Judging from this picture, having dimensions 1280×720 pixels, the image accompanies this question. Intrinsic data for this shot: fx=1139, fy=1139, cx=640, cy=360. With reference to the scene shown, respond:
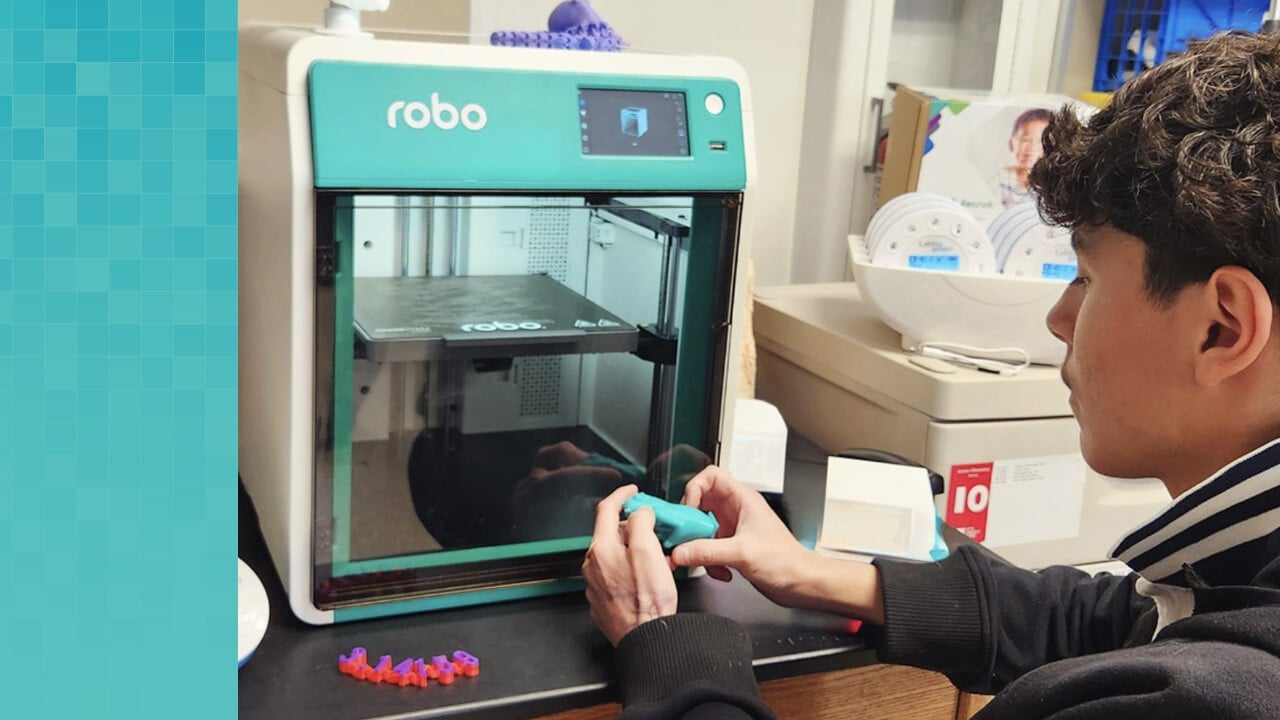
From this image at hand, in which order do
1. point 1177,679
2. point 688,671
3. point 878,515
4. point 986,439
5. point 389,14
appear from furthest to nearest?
point 389,14
point 986,439
point 878,515
point 688,671
point 1177,679

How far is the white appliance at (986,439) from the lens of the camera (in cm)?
137

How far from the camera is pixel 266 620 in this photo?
0.93 meters

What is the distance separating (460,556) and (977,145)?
3.45 ft

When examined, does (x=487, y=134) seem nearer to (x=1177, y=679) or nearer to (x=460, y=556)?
(x=460, y=556)

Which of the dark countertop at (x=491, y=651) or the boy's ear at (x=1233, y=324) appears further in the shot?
the dark countertop at (x=491, y=651)

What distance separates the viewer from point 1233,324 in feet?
2.57

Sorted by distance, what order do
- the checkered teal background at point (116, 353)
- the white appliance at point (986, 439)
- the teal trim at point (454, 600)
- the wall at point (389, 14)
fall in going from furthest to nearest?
1. the wall at point (389, 14)
2. the white appliance at point (986, 439)
3. the teal trim at point (454, 600)
4. the checkered teal background at point (116, 353)

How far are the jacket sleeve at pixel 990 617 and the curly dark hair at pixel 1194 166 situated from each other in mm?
351

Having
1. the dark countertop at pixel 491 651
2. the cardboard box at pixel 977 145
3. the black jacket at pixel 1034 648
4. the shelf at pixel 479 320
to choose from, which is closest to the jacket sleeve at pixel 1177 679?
the black jacket at pixel 1034 648

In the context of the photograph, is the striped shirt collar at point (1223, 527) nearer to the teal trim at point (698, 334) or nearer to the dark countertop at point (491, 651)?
the dark countertop at point (491, 651)

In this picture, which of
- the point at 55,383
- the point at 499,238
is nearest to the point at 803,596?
the point at 499,238

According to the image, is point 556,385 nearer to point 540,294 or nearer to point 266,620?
point 540,294

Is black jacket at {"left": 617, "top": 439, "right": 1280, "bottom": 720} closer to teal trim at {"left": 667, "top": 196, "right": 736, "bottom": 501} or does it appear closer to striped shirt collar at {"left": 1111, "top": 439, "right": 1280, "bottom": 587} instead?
striped shirt collar at {"left": 1111, "top": 439, "right": 1280, "bottom": 587}

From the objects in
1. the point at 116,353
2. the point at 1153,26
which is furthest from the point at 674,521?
the point at 1153,26
